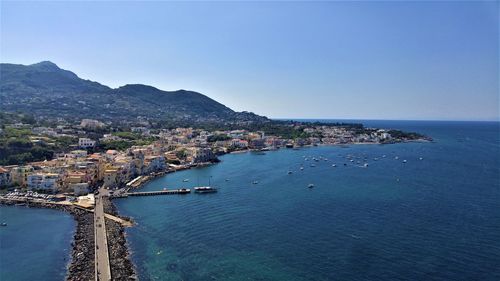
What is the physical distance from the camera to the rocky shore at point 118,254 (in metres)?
18.9

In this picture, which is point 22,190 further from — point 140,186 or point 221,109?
point 221,109

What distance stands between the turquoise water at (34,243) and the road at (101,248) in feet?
5.10

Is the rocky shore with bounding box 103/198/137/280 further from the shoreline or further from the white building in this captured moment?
the white building

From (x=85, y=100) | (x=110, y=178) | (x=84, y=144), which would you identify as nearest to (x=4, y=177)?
(x=110, y=178)

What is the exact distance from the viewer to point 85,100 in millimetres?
151375

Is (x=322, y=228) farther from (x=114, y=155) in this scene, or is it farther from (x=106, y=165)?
(x=114, y=155)

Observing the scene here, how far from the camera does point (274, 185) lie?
4194 cm

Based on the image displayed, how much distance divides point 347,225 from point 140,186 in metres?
23.1

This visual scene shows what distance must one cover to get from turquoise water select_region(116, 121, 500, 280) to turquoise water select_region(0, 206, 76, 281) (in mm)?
3924

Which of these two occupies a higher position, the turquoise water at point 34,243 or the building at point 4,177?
the building at point 4,177

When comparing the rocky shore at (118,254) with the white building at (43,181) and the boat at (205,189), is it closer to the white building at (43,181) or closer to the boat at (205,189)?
the white building at (43,181)

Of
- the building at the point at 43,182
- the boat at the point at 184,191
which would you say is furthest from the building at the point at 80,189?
the boat at the point at 184,191

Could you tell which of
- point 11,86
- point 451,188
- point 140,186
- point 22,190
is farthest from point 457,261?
point 11,86

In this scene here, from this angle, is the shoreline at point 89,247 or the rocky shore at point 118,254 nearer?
the rocky shore at point 118,254
